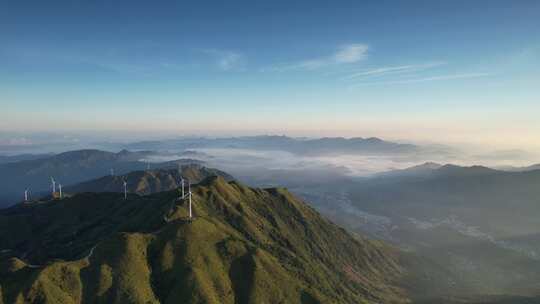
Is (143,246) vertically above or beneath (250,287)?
above

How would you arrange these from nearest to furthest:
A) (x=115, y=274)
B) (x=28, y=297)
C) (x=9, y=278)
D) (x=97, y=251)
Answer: (x=28, y=297) → (x=9, y=278) → (x=115, y=274) → (x=97, y=251)

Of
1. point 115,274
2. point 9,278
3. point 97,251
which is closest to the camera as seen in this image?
point 9,278

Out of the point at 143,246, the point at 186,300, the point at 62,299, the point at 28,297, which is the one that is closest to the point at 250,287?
Answer: the point at 186,300

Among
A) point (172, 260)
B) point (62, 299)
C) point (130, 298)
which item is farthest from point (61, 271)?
point (172, 260)

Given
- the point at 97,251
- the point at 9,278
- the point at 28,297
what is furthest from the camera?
the point at 97,251

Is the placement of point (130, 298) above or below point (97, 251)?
below

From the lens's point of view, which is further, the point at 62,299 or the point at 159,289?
the point at 159,289

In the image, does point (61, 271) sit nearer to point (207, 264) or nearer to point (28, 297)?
point (28, 297)

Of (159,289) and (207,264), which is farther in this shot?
(207,264)

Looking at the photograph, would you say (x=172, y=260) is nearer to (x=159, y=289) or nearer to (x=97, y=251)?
(x=159, y=289)
